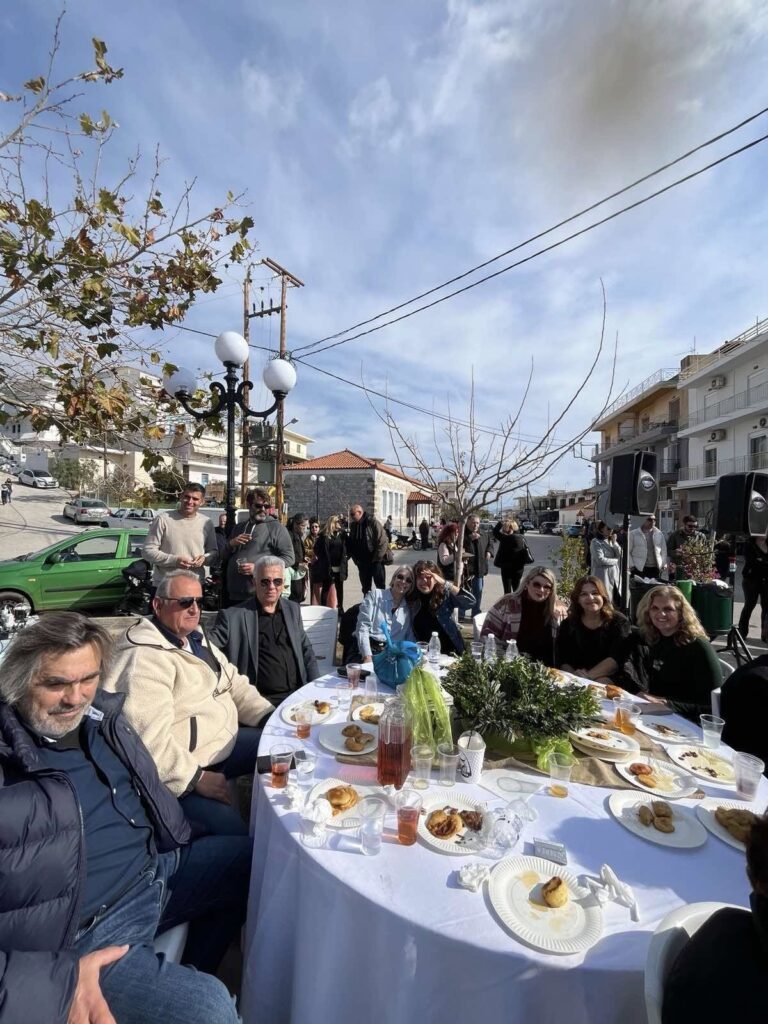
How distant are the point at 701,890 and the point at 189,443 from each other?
10.2 ft

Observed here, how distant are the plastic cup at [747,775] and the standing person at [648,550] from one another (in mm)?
6513

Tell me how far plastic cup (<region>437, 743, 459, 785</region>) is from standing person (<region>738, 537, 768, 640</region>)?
6.36 m

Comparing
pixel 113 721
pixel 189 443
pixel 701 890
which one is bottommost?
pixel 701 890

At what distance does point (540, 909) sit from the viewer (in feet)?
3.66

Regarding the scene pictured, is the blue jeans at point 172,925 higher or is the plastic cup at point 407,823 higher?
the plastic cup at point 407,823

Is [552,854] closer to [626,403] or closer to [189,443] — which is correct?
[189,443]

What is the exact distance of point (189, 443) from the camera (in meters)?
2.85

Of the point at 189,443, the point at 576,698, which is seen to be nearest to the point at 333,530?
the point at 189,443

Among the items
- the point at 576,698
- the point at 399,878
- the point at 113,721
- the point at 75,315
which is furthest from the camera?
the point at 75,315

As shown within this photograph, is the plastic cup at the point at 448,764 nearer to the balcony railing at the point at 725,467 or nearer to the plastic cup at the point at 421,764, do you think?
the plastic cup at the point at 421,764

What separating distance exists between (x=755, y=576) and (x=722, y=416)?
72.4 feet

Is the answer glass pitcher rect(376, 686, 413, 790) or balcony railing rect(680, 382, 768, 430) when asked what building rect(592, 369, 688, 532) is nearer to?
balcony railing rect(680, 382, 768, 430)

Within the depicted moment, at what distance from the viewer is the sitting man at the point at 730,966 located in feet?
2.66

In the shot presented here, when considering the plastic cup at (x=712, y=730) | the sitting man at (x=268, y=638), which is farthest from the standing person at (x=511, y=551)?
the plastic cup at (x=712, y=730)
